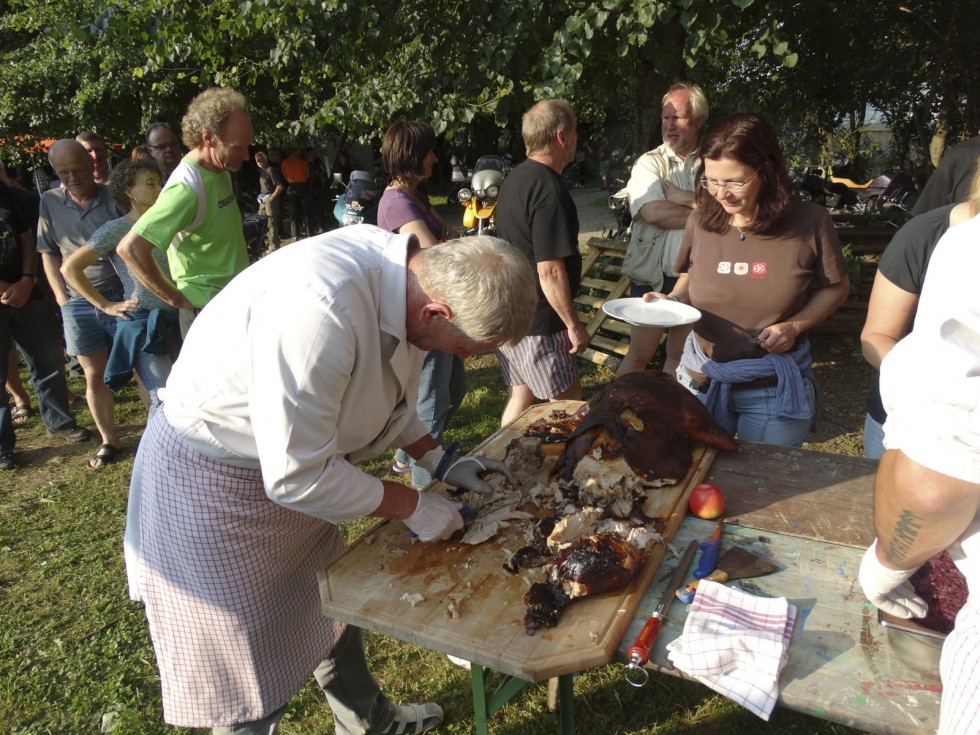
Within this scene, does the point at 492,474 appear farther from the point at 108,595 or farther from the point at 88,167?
the point at 88,167

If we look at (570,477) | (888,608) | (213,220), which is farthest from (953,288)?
(213,220)

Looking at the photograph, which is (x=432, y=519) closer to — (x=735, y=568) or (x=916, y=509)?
(x=735, y=568)

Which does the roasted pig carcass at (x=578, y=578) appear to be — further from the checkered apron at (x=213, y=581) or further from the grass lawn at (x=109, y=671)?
the grass lawn at (x=109, y=671)

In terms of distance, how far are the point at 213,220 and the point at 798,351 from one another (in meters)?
3.01

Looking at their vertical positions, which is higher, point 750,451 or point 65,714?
point 750,451

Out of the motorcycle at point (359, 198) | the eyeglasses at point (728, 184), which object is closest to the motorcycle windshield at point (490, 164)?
the motorcycle at point (359, 198)

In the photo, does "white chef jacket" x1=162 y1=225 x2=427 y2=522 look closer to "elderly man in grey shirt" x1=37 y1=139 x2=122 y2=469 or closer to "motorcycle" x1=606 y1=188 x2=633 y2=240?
"elderly man in grey shirt" x1=37 y1=139 x2=122 y2=469

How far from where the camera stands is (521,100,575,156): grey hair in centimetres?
357

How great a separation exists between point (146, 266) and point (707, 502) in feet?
9.83

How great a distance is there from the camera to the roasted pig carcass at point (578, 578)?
5.48 feet

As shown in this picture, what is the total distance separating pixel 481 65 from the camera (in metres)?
5.09

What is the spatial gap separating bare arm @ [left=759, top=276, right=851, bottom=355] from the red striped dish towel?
1302mm

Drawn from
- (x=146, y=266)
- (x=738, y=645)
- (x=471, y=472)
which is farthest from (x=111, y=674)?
(x=738, y=645)

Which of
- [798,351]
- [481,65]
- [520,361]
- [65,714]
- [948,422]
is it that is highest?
[481,65]
